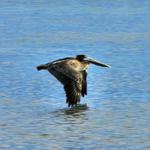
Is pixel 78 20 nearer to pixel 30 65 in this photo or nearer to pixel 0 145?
pixel 30 65

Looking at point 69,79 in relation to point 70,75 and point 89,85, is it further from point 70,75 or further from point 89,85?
point 89,85

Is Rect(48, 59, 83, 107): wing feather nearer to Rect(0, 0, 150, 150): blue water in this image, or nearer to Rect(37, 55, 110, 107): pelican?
Rect(37, 55, 110, 107): pelican

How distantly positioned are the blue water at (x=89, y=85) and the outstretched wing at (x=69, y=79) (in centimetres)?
28

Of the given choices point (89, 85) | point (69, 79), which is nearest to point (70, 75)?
point (69, 79)

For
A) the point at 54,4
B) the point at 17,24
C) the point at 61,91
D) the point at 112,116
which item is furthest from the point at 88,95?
the point at 54,4

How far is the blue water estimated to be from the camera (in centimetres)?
1282

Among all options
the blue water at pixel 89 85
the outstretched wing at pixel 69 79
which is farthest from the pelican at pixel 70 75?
the blue water at pixel 89 85

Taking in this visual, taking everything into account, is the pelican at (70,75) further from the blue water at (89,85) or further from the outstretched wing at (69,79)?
the blue water at (89,85)

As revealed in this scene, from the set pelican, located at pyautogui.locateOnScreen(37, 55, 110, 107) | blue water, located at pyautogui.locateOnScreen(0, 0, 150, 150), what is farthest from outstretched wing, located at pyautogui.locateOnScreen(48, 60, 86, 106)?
blue water, located at pyautogui.locateOnScreen(0, 0, 150, 150)

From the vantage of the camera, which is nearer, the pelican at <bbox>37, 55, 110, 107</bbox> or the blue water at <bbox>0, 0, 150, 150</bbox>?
the blue water at <bbox>0, 0, 150, 150</bbox>

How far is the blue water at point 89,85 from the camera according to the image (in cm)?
1282

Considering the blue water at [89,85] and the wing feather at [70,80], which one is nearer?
the blue water at [89,85]

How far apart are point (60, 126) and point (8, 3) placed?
38074 millimetres

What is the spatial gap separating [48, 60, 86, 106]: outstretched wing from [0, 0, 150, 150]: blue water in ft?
0.92
